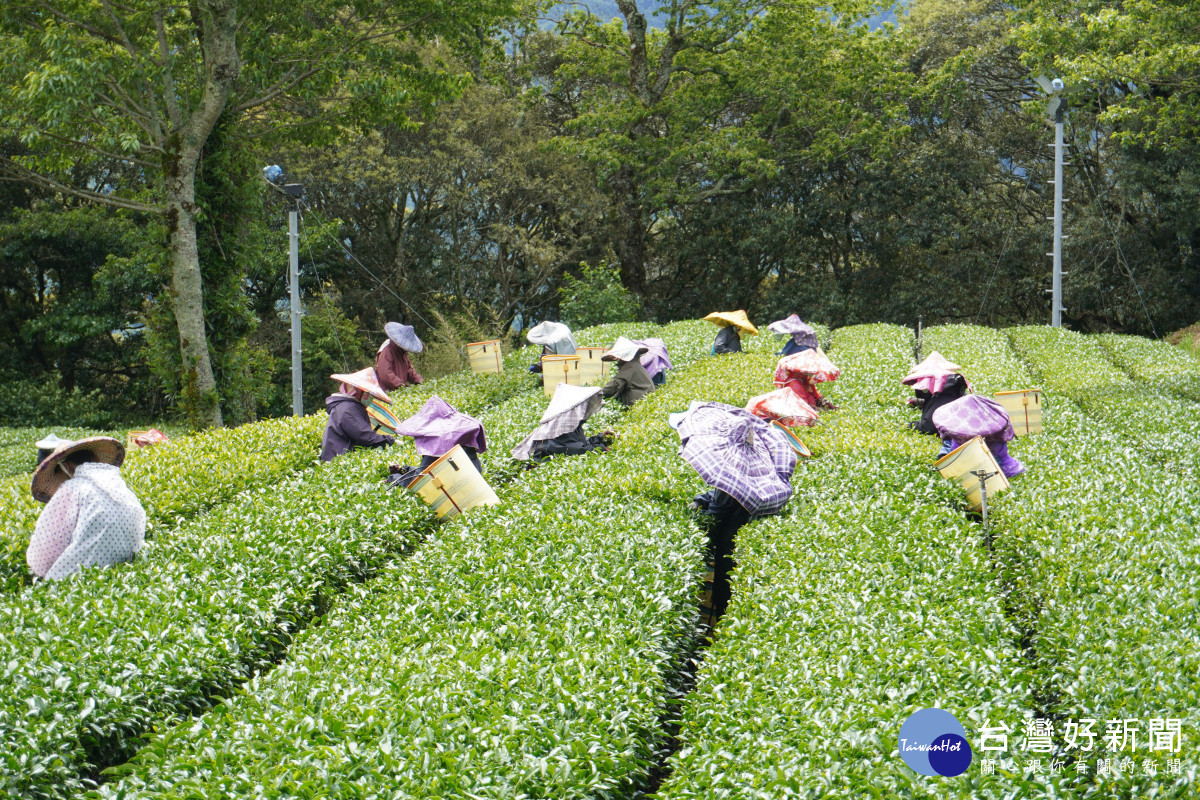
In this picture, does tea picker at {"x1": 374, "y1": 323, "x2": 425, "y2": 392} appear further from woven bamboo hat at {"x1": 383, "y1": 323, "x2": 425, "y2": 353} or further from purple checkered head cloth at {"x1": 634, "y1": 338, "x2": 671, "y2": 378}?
purple checkered head cloth at {"x1": 634, "y1": 338, "x2": 671, "y2": 378}

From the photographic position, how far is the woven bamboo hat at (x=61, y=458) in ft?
20.5

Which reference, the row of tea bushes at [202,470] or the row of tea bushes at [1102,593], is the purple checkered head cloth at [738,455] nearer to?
the row of tea bushes at [1102,593]

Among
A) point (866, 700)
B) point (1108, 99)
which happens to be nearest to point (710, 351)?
point (866, 700)

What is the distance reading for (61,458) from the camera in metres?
6.30

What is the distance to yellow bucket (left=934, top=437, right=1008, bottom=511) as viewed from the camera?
773cm

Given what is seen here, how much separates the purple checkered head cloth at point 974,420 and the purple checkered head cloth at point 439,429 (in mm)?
4161

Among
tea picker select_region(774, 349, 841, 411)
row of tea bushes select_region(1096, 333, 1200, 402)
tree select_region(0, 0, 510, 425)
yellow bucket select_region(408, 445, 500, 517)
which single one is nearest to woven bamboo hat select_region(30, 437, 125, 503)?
yellow bucket select_region(408, 445, 500, 517)

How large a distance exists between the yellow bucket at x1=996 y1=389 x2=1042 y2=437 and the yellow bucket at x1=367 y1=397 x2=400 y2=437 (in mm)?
6498

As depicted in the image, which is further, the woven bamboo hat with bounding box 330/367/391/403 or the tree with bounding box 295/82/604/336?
the tree with bounding box 295/82/604/336

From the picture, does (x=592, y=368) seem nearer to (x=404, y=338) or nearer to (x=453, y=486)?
(x=404, y=338)

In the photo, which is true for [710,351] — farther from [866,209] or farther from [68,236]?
[68,236]

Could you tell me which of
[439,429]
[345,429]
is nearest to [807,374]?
[439,429]

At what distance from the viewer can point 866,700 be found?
430cm

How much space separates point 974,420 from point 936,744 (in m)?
5.19
